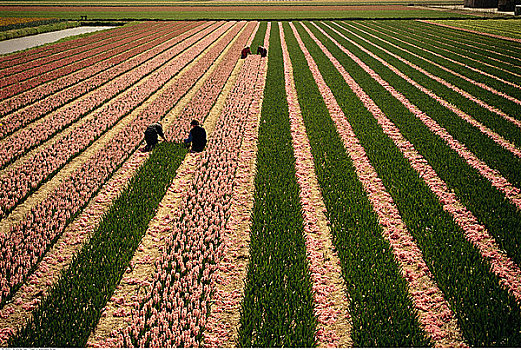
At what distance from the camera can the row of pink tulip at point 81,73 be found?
798 inches

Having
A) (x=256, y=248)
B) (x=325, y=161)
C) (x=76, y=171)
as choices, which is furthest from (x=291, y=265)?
(x=76, y=171)

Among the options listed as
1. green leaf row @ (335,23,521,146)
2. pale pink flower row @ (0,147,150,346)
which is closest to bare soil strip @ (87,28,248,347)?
pale pink flower row @ (0,147,150,346)

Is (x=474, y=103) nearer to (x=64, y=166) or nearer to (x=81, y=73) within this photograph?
(x=64, y=166)

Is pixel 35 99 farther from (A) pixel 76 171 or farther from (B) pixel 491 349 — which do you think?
(B) pixel 491 349

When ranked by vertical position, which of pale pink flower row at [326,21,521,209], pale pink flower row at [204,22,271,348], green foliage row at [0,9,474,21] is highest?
green foliage row at [0,9,474,21]

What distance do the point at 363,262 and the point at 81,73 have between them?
2558 centimetres

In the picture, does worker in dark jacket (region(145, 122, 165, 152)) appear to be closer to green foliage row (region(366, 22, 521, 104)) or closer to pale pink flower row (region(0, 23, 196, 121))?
pale pink flower row (region(0, 23, 196, 121))

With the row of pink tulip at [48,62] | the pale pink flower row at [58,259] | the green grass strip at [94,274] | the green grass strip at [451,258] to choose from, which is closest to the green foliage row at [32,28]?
the row of pink tulip at [48,62]

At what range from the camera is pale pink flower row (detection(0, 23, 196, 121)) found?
18.5 meters

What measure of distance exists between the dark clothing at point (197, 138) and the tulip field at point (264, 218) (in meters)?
0.40

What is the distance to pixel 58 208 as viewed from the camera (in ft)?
33.2

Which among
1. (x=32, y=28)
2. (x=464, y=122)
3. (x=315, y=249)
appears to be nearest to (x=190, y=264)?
(x=315, y=249)

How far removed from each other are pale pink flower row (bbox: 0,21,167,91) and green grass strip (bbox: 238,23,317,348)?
17271 mm

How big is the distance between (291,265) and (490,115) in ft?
45.3
